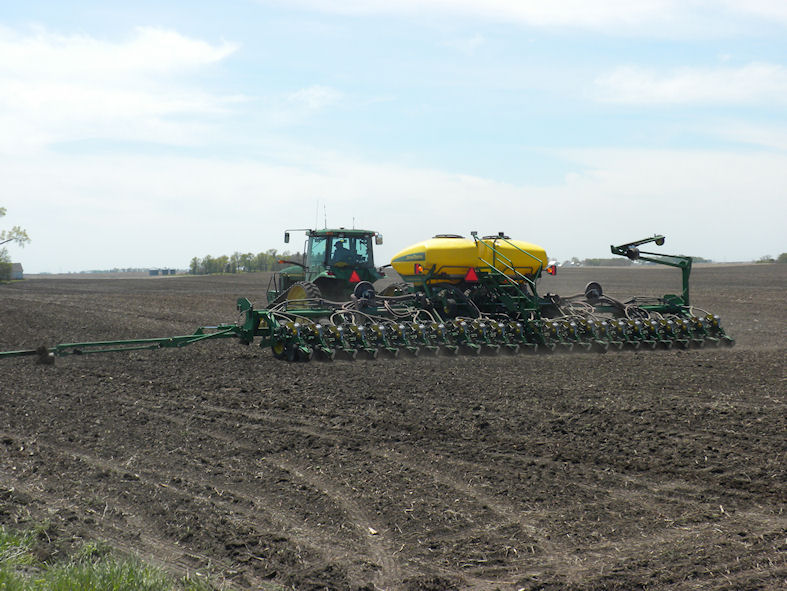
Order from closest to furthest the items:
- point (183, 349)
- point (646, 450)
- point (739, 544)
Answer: point (739, 544)
point (646, 450)
point (183, 349)

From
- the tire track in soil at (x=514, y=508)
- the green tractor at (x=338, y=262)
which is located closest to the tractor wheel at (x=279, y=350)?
the green tractor at (x=338, y=262)

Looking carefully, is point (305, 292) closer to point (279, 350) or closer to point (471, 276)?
point (279, 350)

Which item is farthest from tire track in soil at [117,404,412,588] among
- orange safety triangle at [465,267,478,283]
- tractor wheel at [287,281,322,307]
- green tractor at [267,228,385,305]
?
green tractor at [267,228,385,305]

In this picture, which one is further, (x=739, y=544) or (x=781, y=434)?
(x=781, y=434)

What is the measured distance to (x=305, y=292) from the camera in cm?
1452

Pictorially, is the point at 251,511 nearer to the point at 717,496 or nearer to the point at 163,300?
the point at 717,496

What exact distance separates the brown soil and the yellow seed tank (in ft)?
11.6

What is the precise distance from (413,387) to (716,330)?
762 cm

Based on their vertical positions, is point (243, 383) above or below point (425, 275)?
below

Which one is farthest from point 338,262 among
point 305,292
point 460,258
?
point 460,258

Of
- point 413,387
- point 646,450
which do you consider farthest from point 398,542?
Result: point 413,387

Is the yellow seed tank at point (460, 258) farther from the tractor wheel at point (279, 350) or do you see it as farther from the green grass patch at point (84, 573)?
the green grass patch at point (84, 573)

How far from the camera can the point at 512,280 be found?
13703 mm

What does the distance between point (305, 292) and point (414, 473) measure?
905 cm
